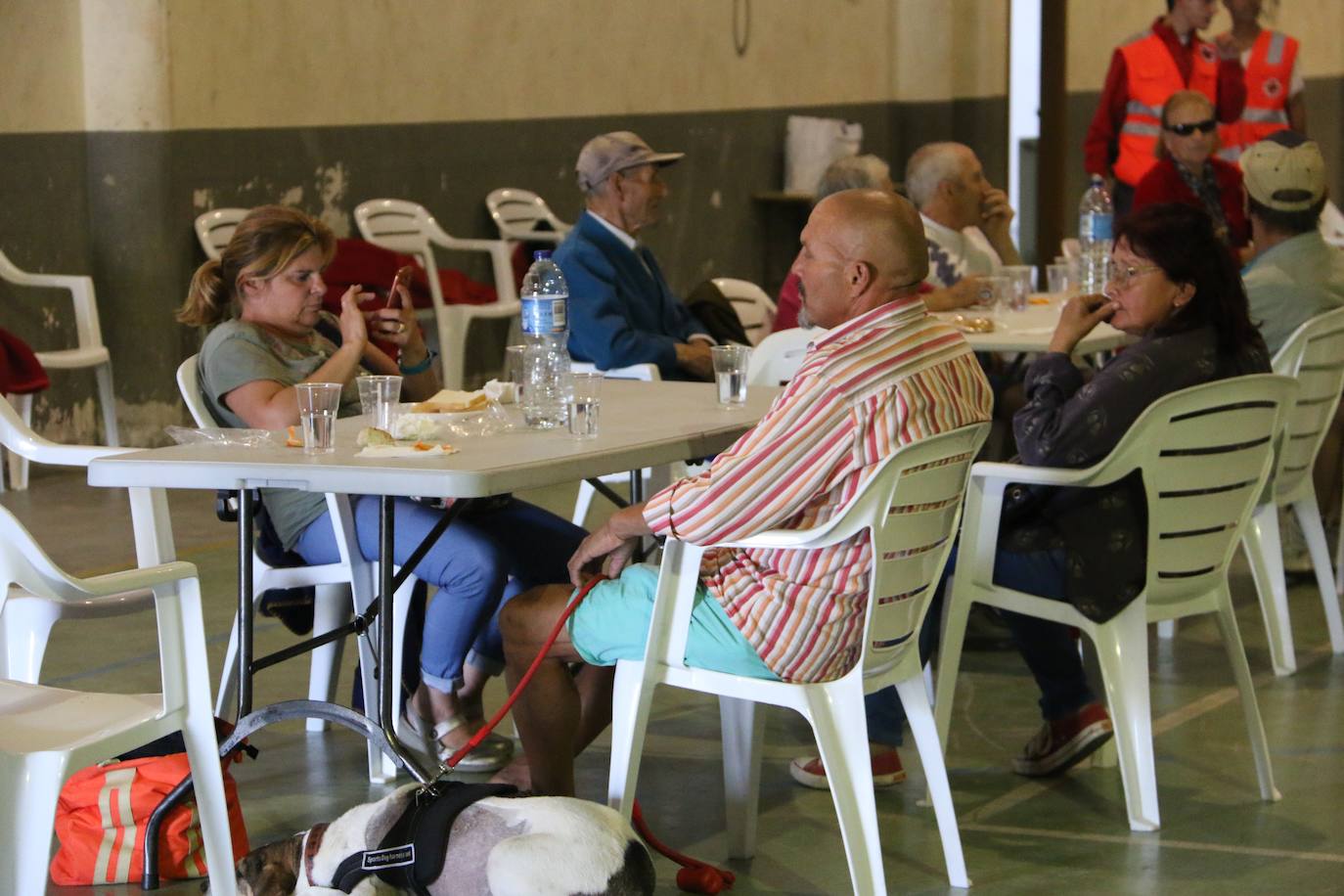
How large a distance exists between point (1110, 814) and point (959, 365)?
1098mm

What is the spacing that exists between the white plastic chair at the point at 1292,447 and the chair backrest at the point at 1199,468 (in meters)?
0.89

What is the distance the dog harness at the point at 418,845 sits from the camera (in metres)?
2.80

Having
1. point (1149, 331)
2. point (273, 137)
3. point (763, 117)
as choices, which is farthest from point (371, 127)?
point (1149, 331)

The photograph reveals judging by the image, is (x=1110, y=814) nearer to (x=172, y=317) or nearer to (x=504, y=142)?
(x=172, y=317)

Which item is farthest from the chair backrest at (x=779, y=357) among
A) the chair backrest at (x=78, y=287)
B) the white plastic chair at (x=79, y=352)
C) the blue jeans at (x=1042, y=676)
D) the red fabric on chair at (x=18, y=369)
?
the chair backrest at (x=78, y=287)

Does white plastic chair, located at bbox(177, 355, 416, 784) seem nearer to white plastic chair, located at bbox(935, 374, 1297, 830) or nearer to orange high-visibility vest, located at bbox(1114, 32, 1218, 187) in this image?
white plastic chair, located at bbox(935, 374, 1297, 830)

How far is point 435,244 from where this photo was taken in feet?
27.7

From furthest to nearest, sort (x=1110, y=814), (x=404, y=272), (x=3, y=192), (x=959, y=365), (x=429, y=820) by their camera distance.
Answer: (x=3, y=192) → (x=404, y=272) → (x=1110, y=814) → (x=959, y=365) → (x=429, y=820)

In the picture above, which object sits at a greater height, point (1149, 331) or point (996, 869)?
point (1149, 331)

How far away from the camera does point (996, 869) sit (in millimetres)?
3459

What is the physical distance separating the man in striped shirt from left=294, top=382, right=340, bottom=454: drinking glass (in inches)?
19.1

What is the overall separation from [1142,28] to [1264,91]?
379 cm

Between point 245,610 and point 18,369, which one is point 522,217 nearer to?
point 18,369

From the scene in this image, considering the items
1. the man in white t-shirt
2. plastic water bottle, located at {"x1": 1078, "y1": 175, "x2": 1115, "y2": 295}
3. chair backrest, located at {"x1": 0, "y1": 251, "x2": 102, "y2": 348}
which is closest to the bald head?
the man in white t-shirt
